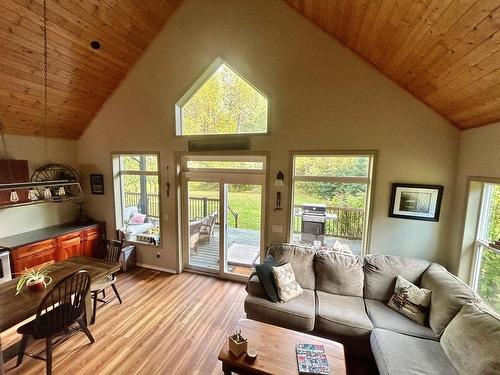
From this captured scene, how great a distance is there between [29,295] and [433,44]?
4.72 meters

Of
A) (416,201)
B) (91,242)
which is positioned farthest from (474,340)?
(91,242)

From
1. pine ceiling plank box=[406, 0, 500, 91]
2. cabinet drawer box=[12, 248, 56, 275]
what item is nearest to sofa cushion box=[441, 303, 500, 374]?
pine ceiling plank box=[406, 0, 500, 91]

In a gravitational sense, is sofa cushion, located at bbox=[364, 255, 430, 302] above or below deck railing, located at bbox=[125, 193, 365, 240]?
below

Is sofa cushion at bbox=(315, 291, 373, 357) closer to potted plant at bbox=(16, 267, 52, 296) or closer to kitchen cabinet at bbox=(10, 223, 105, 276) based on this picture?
potted plant at bbox=(16, 267, 52, 296)

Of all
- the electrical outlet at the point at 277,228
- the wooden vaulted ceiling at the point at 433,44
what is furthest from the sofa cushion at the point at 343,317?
the wooden vaulted ceiling at the point at 433,44

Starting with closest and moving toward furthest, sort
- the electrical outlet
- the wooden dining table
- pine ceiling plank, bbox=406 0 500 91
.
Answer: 1. pine ceiling plank, bbox=406 0 500 91
2. the wooden dining table
3. the electrical outlet

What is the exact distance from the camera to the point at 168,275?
4.61 meters

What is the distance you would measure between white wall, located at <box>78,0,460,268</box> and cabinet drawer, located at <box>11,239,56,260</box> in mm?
2445

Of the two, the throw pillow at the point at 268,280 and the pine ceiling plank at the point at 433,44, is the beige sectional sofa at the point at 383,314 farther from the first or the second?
the pine ceiling plank at the point at 433,44

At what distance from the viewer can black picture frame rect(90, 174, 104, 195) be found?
5.04 metres

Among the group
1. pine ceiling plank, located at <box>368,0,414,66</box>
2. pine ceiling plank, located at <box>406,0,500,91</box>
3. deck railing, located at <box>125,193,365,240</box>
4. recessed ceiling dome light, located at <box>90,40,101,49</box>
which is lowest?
deck railing, located at <box>125,193,365,240</box>

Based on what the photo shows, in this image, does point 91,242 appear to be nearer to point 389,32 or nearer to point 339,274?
point 339,274

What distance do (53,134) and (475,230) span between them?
23.2 ft

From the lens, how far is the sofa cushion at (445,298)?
2.36 meters
